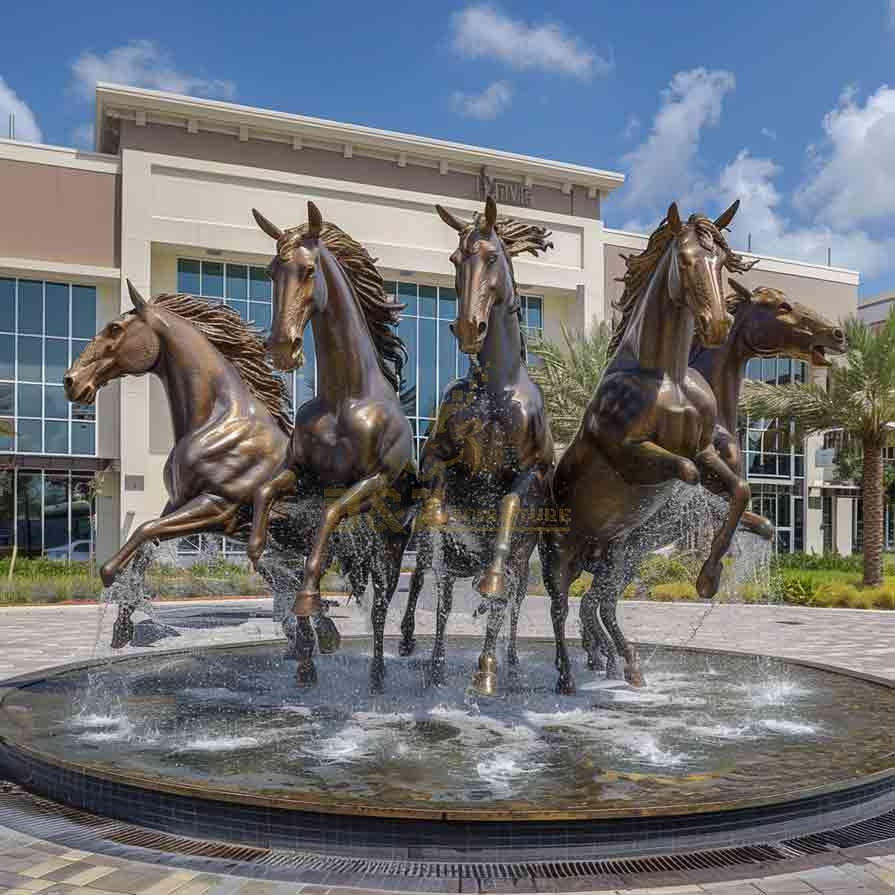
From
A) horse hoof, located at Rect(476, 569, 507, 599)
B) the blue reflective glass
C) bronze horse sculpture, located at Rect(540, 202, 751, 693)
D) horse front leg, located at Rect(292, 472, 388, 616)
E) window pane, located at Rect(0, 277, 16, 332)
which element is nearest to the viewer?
horse hoof, located at Rect(476, 569, 507, 599)

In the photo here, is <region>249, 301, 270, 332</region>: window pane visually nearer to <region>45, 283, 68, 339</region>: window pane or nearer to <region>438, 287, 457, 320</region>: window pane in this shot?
<region>45, 283, 68, 339</region>: window pane

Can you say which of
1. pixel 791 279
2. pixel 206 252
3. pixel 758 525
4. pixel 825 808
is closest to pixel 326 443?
pixel 758 525

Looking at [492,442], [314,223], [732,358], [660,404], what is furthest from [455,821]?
[732,358]

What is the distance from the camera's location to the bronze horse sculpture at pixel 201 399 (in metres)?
7.23

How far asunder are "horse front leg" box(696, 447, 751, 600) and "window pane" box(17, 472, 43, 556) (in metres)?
26.1

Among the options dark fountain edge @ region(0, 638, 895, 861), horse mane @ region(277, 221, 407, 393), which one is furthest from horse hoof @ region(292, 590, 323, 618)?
horse mane @ region(277, 221, 407, 393)

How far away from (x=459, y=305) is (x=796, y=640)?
1017 cm

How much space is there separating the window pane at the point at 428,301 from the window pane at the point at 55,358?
11716mm

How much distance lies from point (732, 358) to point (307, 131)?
24827mm

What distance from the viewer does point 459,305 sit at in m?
5.60

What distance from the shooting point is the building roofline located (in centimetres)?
2781

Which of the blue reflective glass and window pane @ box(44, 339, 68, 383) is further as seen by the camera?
the blue reflective glass

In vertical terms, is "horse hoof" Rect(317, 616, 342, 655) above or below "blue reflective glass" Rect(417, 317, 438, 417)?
below

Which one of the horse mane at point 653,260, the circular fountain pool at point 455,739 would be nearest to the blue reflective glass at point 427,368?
the circular fountain pool at point 455,739
